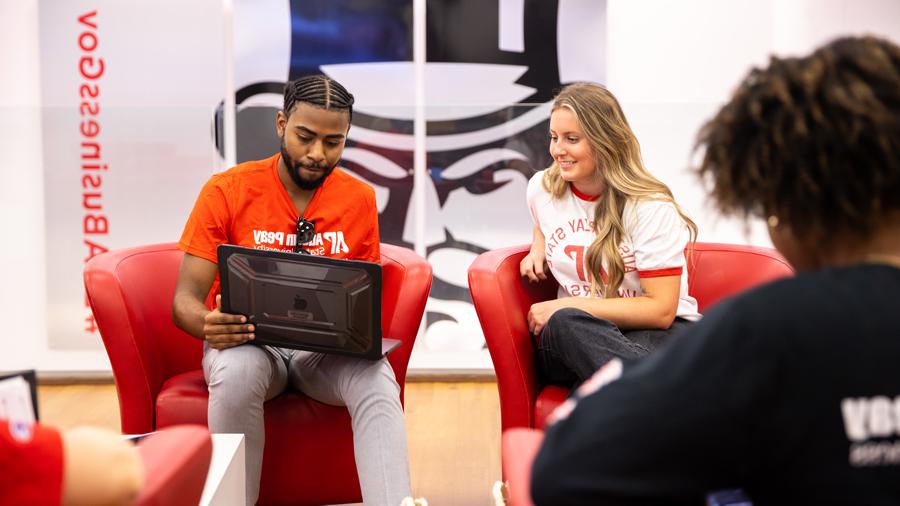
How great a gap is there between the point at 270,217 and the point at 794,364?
187cm

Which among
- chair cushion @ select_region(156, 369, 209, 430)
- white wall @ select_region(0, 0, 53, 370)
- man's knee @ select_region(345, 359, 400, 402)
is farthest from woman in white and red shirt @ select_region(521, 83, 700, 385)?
white wall @ select_region(0, 0, 53, 370)

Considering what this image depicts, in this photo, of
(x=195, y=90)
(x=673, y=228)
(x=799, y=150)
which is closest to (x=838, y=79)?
(x=799, y=150)

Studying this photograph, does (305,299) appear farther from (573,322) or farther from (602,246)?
(602,246)

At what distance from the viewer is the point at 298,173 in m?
2.45

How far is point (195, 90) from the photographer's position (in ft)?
13.4

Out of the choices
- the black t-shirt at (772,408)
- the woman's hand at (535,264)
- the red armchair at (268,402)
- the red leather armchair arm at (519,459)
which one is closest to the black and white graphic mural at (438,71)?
the woman's hand at (535,264)

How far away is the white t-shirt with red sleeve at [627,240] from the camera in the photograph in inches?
91.7

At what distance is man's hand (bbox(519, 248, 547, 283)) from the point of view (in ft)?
8.30

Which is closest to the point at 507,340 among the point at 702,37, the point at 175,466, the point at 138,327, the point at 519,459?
the point at 138,327

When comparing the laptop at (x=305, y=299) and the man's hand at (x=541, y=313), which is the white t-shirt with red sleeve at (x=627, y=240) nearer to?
the man's hand at (x=541, y=313)

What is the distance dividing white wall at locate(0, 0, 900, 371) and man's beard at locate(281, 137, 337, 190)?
74.9 inches

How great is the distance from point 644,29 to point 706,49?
29 cm

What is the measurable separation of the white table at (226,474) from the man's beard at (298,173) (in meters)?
0.75

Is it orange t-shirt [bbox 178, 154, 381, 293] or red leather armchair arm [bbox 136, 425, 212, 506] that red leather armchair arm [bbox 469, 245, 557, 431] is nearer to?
orange t-shirt [bbox 178, 154, 381, 293]
